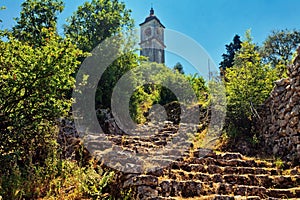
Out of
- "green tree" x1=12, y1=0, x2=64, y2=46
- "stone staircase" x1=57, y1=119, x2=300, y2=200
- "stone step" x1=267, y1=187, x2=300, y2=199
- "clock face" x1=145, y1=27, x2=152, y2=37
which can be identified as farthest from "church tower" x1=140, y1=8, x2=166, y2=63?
"stone step" x1=267, y1=187, x2=300, y2=199

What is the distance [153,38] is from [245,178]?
34.3 meters

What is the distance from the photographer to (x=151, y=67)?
18.6 meters

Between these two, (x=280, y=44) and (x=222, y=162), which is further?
(x=280, y=44)

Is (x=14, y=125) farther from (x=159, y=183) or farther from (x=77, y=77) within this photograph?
(x=77, y=77)

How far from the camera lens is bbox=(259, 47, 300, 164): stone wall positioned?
7793mm

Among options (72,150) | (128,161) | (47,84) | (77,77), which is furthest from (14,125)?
(77,77)

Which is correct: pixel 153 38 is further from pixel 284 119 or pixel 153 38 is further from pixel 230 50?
pixel 284 119

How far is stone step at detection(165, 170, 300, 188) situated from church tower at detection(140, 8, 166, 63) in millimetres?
31759

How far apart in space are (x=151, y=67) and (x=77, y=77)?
7560 millimetres

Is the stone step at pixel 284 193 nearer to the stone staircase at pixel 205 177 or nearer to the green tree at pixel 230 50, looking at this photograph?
the stone staircase at pixel 205 177

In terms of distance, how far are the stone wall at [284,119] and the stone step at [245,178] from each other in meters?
1.21

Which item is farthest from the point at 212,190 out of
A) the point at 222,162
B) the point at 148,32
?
the point at 148,32

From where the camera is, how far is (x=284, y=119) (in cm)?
835

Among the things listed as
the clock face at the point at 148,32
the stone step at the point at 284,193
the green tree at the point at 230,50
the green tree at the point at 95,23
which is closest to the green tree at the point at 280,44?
the green tree at the point at 230,50
